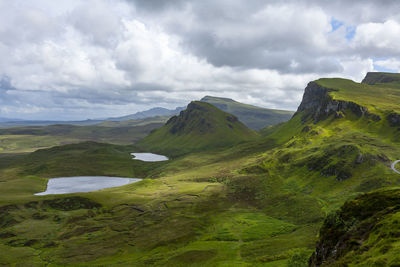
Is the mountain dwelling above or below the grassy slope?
above

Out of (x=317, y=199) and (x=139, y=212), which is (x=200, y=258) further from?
(x=317, y=199)

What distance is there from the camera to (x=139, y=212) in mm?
164500

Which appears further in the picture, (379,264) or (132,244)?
(132,244)

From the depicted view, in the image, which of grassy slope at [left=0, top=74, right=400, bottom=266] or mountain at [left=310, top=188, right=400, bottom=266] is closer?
mountain at [left=310, top=188, right=400, bottom=266]

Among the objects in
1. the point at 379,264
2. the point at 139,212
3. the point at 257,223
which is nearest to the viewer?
the point at 379,264

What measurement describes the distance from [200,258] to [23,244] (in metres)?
91.0

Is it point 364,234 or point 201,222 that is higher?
point 364,234

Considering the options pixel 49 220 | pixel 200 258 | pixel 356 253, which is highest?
pixel 356 253

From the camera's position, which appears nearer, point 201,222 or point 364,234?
point 364,234

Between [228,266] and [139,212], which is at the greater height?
[228,266]

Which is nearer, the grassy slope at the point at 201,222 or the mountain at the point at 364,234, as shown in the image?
the mountain at the point at 364,234

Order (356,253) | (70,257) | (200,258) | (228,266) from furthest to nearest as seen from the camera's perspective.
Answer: (70,257)
(200,258)
(228,266)
(356,253)

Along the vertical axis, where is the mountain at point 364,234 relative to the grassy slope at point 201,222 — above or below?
above

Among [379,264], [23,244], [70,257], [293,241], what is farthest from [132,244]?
[379,264]
